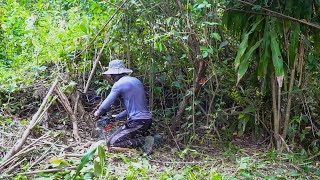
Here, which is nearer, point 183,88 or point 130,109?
point 130,109

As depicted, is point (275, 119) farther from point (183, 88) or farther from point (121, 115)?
point (121, 115)

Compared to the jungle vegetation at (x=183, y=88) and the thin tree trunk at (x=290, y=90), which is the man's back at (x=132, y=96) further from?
the thin tree trunk at (x=290, y=90)

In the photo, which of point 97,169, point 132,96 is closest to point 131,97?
point 132,96

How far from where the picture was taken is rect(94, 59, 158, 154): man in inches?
188

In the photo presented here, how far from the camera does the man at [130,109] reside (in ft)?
15.7

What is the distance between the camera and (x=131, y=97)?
191 inches

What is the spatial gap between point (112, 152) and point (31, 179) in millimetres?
1050

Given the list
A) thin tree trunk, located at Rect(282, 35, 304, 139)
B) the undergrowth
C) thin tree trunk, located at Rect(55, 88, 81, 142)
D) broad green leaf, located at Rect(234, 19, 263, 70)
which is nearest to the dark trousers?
the undergrowth

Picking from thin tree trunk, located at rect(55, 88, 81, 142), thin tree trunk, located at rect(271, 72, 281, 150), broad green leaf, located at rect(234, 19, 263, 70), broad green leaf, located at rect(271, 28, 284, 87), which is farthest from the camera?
thin tree trunk, located at rect(55, 88, 81, 142)

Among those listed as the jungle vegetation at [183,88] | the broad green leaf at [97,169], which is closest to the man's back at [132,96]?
the jungle vegetation at [183,88]

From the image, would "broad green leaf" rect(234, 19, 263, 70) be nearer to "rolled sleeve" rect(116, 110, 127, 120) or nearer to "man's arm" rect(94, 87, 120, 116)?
"man's arm" rect(94, 87, 120, 116)

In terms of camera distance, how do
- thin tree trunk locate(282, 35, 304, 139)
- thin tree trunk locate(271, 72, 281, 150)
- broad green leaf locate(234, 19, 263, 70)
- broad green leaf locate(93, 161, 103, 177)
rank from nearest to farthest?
broad green leaf locate(93, 161, 103, 177) < broad green leaf locate(234, 19, 263, 70) < thin tree trunk locate(282, 35, 304, 139) < thin tree trunk locate(271, 72, 281, 150)

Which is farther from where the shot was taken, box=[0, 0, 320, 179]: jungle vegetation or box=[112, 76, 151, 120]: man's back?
box=[112, 76, 151, 120]: man's back

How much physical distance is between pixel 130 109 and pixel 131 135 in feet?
1.00
